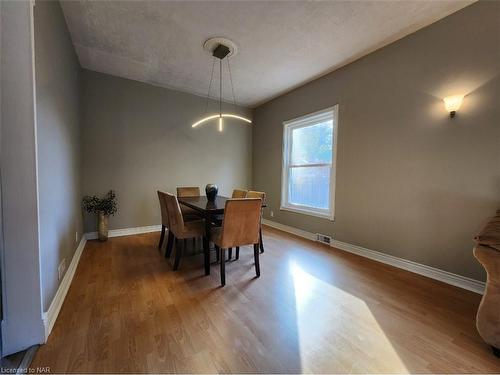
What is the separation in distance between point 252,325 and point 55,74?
2.64 m

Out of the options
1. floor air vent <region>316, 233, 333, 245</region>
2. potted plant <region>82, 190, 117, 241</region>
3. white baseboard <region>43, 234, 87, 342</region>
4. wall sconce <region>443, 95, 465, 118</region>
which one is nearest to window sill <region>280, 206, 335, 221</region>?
floor air vent <region>316, 233, 333, 245</region>

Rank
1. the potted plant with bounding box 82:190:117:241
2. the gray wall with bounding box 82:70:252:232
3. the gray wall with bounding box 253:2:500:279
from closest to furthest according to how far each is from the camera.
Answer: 1. the gray wall with bounding box 253:2:500:279
2. the potted plant with bounding box 82:190:117:241
3. the gray wall with bounding box 82:70:252:232

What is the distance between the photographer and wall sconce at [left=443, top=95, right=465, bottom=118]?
207cm

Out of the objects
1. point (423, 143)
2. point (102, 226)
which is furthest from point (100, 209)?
point (423, 143)

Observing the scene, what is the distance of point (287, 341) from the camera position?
140 centimetres

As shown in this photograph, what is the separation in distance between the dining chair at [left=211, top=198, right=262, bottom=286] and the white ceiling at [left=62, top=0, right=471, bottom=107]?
1889 mm

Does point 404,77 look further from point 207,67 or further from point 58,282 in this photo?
point 58,282

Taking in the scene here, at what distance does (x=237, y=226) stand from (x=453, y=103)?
2480mm

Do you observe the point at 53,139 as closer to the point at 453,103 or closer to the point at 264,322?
the point at 264,322

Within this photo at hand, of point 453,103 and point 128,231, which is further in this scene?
point 128,231

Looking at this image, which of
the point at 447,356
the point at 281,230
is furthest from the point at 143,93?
A: the point at 447,356

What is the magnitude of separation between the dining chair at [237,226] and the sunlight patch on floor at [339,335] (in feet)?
2.35

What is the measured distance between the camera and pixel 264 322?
158cm

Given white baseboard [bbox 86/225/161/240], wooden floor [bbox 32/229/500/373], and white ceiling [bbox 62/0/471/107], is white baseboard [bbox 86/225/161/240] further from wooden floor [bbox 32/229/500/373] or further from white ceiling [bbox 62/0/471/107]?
white ceiling [bbox 62/0/471/107]
